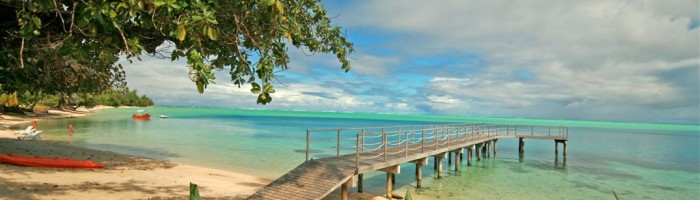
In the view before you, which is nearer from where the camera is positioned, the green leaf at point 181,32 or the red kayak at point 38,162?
the green leaf at point 181,32

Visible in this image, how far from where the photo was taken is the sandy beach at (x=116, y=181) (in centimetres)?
996

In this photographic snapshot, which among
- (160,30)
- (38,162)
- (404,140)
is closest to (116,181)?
(38,162)

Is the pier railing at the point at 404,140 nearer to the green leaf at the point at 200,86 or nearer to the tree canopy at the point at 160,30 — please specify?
the tree canopy at the point at 160,30

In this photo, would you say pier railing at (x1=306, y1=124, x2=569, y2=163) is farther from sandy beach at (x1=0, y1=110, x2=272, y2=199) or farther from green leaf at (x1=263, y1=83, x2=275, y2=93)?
green leaf at (x1=263, y1=83, x2=275, y2=93)

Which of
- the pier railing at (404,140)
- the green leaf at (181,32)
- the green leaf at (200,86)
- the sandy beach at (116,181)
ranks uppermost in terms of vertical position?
the green leaf at (181,32)

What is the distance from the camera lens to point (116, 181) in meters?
12.3

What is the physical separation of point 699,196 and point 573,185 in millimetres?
5577

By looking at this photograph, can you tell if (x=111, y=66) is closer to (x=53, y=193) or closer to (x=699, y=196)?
(x=53, y=193)

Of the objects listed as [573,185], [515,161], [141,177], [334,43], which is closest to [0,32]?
[334,43]

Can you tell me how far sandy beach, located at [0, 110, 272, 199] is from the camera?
32.7ft

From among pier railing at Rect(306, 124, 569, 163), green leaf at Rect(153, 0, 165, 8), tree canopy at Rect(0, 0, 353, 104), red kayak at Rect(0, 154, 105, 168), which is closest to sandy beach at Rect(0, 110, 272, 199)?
red kayak at Rect(0, 154, 105, 168)

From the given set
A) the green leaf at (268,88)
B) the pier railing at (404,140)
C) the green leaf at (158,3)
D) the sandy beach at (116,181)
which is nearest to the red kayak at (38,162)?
the sandy beach at (116,181)

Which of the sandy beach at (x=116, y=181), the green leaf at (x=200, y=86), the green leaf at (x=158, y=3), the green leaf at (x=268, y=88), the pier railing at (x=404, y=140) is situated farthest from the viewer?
the pier railing at (x=404, y=140)

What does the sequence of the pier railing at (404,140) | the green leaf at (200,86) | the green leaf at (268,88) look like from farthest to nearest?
the pier railing at (404,140) → the green leaf at (268,88) → the green leaf at (200,86)
